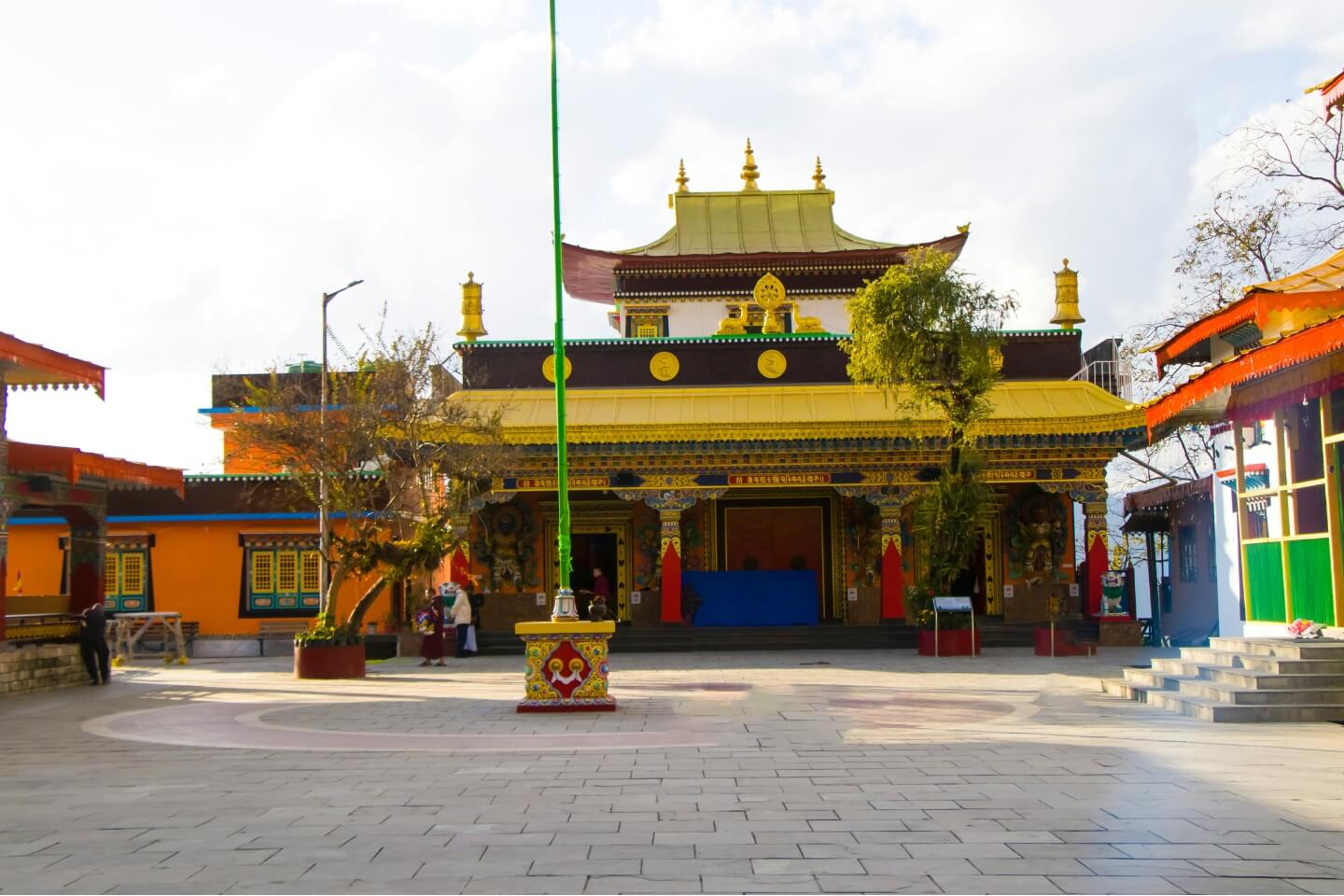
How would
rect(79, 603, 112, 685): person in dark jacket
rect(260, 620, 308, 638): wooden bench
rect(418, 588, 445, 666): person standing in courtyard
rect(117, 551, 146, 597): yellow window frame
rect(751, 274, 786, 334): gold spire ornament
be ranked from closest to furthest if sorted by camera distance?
rect(79, 603, 112, 685): person in dark jacket, rect(418, 588, 445, 666): person standing in courtyard, rect(260, 620, 308, 638): wooden bench, rect(751, 274, 786, 334): gold spire ornament, rect(117, 551, 146, 597): yellow window frame

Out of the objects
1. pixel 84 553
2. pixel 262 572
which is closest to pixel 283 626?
pixel 262 572

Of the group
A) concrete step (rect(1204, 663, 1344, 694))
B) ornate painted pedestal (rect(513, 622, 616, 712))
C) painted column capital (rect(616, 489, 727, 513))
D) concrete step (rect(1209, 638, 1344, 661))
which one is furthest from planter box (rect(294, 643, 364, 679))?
concrete step (rect(1204, 663, 1344, 694))

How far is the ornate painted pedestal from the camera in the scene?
1484 cm

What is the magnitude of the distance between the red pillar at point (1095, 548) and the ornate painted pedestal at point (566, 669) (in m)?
14.7

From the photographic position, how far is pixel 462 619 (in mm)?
24891

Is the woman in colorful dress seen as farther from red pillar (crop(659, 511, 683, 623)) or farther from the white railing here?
the white railing

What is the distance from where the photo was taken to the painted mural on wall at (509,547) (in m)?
28.2

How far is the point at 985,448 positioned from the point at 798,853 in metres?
20.4

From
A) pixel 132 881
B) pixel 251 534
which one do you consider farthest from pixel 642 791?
pixel 251 534

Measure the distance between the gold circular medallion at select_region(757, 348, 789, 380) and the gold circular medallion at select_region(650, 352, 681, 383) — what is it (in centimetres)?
186

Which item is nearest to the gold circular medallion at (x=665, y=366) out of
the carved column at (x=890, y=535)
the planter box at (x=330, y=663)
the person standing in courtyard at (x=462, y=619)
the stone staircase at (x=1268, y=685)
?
the carved column at (x=890, y=535)

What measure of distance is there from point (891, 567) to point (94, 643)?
15085 mm

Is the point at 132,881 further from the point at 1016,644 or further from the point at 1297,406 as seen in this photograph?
the point at 1016,644

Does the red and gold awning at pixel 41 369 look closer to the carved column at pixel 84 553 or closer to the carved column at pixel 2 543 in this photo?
the carved column at pixel 2 543
